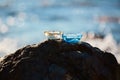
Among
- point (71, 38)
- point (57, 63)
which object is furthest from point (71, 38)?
point (57, 63)

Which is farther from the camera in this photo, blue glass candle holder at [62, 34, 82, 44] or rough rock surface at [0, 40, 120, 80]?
blue glass candle holder at [62, 34, 82, 44]

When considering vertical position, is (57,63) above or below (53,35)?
below

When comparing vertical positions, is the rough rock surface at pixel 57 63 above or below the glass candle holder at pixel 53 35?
below

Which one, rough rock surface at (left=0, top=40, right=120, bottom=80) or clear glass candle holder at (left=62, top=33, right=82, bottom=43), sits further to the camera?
clear glass candle holder at (left=62, top=33, right=82, bottom=43)

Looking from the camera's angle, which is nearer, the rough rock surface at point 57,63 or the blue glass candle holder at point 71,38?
the rough rock surface at point 57,63

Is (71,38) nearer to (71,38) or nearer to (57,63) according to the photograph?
(71,38)

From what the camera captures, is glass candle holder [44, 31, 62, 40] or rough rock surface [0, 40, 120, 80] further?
glass candle holder [44, 31, 62, 40]

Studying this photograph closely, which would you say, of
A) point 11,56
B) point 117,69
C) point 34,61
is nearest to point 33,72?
point 34,61

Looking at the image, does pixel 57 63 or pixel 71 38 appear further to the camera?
pixel 71 38

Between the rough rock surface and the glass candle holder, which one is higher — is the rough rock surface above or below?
below

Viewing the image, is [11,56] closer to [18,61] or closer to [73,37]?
[18,61]
